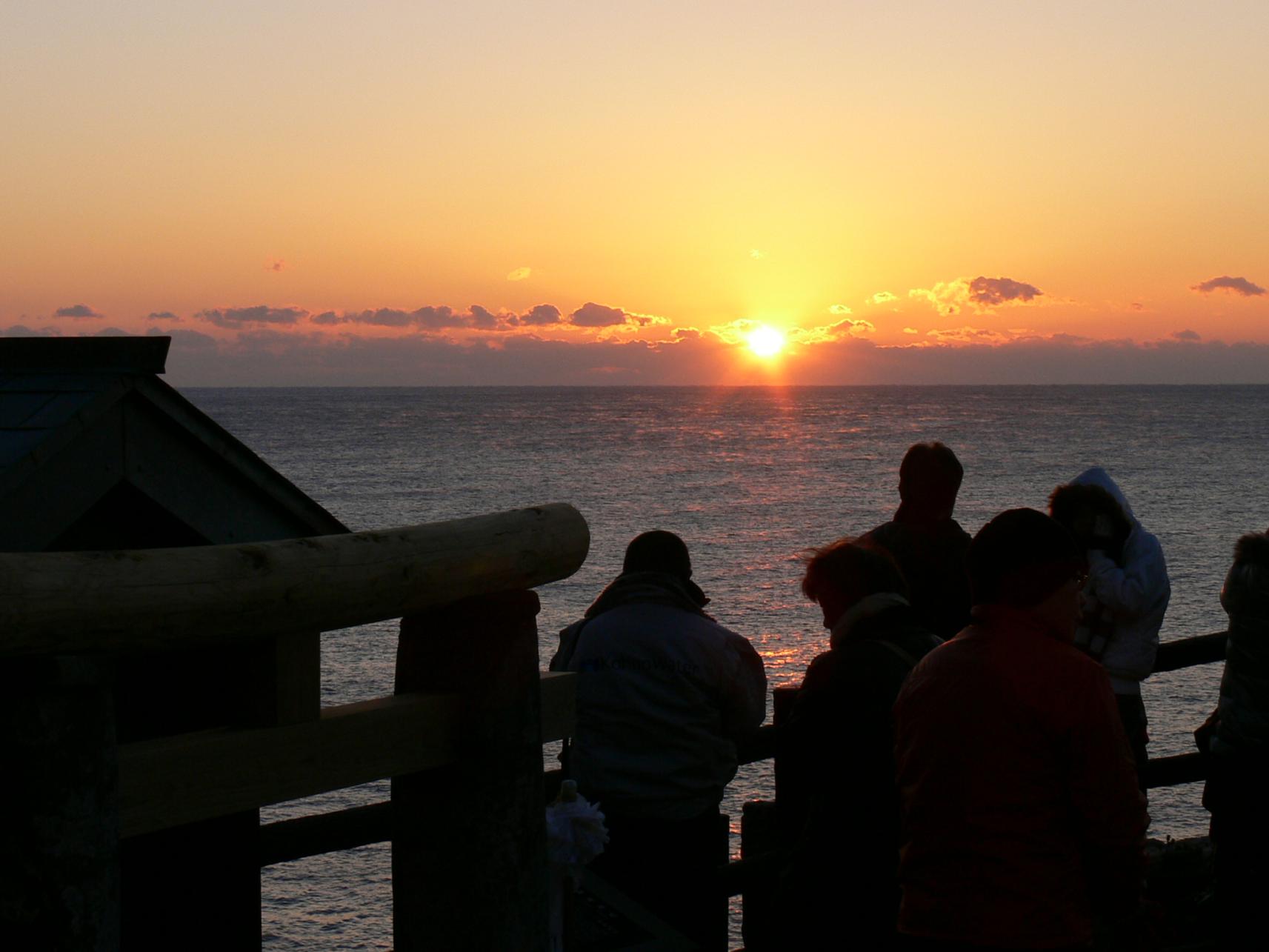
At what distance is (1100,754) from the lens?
3012 millimetres

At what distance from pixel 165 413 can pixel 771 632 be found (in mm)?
19440

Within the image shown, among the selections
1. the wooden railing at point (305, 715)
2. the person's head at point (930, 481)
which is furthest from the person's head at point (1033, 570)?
the person's head at point (930, 481)

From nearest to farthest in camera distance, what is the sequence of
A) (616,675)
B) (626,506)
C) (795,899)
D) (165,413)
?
(165,413)
(795,899)
(616,675)
(626,506)

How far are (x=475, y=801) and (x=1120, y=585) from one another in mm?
3944

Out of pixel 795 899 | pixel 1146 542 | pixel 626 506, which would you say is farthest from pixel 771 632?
pixel 626 506

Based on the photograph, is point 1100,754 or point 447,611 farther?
point 1100,754

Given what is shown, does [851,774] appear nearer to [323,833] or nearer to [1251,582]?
[323,833]

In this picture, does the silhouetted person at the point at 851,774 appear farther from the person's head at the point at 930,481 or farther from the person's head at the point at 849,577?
the person's head at the point at 930,481

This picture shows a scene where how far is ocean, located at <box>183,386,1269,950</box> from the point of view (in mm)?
13070

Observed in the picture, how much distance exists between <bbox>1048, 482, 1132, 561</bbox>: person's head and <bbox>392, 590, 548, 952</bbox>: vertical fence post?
376cm

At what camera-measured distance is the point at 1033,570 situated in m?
3.19

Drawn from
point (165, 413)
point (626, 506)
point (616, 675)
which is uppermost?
point (165, 413)

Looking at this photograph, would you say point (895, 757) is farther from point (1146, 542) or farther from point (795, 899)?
point (1146, 542)

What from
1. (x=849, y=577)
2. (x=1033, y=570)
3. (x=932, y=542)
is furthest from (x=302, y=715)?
(x=932, y=542)
